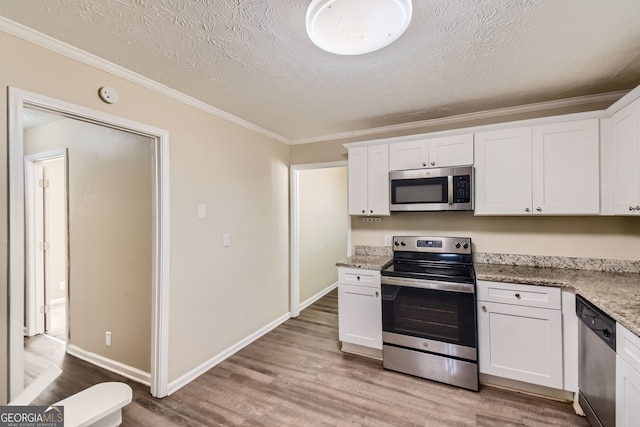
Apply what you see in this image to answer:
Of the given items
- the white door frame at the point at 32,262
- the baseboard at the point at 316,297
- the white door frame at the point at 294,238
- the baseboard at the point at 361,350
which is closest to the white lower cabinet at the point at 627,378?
the baseboard at the point at 361,350

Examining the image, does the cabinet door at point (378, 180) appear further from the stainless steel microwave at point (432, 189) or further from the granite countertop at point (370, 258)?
the granite countertop at point (370, 258)

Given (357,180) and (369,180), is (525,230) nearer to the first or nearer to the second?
(369,180)

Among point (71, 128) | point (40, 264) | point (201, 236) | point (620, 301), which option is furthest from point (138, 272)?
point (620, 301)

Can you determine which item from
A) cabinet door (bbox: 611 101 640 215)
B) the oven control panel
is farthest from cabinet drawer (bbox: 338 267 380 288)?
cabinet door (bbox: 611 101 640 215)

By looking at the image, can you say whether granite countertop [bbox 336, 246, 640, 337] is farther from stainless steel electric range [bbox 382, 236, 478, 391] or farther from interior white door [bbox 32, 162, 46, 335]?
interior white door [bbox 32, 162, 46, 335]

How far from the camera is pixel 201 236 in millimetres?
2578

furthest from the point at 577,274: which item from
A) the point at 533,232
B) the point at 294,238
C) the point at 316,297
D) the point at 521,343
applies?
the point at 316,297

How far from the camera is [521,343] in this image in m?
2.19

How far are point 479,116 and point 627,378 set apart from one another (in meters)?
2.35

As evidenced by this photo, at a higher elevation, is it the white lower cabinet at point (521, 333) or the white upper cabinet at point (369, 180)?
the white upper cabinet at point (369, 180)

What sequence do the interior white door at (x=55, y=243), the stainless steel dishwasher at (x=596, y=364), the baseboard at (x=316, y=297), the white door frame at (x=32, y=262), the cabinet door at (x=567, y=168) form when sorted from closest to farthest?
the stainless steel dishwasher at (x=596, y=364), the cabinet door at (x=567, y=168), the white door frame at (x=32, y=262), the interior white door at (x=55, y=243), the baseboard at (x=316, y=297)

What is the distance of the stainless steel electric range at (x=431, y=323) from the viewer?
7.47 feet

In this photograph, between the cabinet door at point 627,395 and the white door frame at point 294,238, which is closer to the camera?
the cabinet door at point 627,395

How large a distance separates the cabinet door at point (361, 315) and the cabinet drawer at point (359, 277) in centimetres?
4
